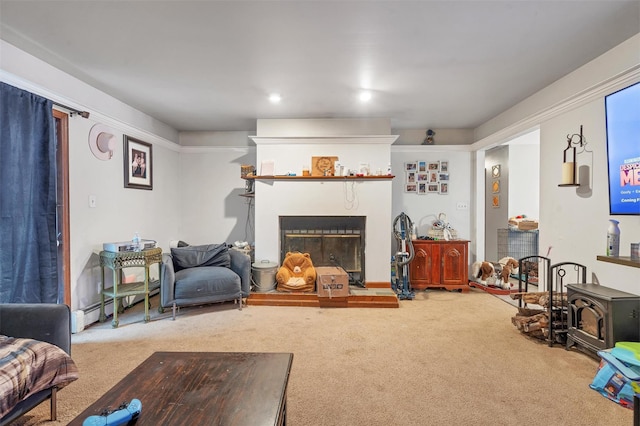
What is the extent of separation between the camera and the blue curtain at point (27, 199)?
2.30 metres

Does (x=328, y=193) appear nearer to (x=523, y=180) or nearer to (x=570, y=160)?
(x=570, y=160)

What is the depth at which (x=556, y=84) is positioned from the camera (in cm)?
307

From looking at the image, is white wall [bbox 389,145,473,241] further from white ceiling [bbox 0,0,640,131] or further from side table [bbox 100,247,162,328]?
side table [bbox 100,247,162,328]

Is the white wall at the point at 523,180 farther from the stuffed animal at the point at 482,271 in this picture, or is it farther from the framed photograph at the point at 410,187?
the framed photograph at the point at 410,187

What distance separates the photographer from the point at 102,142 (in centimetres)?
338

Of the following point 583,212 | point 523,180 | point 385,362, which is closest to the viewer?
point 385,362

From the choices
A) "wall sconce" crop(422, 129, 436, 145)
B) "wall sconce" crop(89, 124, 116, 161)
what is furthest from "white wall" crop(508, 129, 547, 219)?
"wall sconce" crop(89, 124, 116, 161)

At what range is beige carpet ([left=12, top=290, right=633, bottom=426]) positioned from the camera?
1.79 meters

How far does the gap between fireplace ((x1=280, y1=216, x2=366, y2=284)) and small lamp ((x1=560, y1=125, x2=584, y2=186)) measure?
2.42 m

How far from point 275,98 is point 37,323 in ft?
9.47

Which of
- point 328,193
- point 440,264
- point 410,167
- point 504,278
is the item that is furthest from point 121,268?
point 504,278

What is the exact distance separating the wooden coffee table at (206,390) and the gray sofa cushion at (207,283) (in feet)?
5.98

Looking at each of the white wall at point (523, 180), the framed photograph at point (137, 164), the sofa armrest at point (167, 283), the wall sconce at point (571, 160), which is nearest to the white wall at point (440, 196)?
the white wall at point (523, 180)

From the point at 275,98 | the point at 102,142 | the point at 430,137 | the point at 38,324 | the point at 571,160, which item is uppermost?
the point at 275,98
